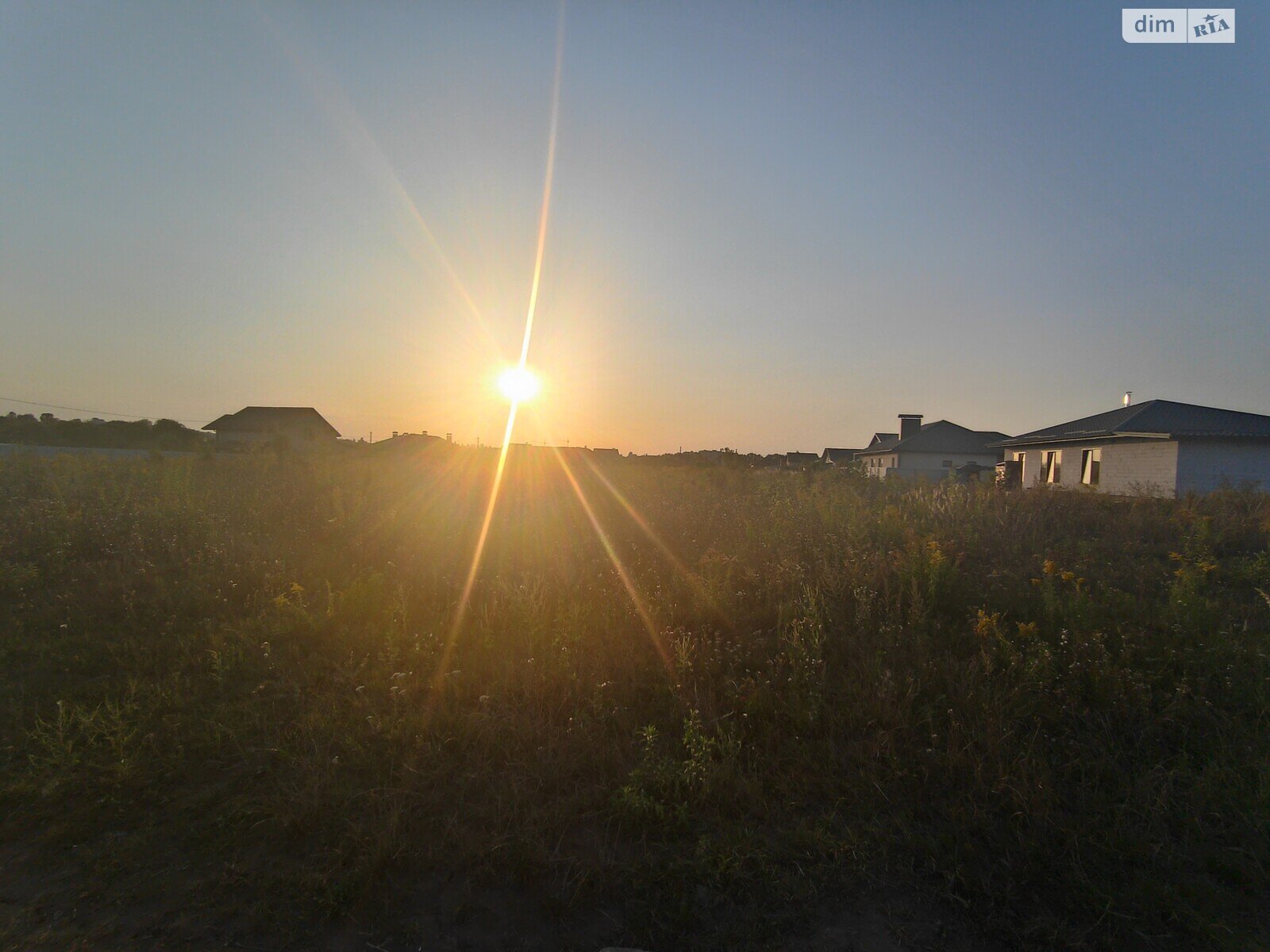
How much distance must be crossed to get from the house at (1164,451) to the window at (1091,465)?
3 cm

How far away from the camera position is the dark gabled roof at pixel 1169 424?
17.5 metres

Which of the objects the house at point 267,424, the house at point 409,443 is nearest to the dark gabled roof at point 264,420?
the house at point 267,424

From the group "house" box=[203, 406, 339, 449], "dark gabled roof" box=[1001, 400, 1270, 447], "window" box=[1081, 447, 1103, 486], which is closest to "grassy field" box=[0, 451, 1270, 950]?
"dark gabled roof" box=[1001, 400, 1270, 447]

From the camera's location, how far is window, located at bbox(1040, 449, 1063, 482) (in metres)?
23.6

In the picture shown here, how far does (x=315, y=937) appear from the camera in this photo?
2229mm

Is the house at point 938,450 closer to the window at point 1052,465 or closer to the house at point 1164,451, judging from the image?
the window at point 1052,465

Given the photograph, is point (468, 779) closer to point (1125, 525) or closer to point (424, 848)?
point (424, 848)

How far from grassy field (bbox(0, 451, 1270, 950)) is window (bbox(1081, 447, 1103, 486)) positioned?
18.2 metres

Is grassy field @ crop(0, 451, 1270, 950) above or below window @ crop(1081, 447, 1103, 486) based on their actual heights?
below

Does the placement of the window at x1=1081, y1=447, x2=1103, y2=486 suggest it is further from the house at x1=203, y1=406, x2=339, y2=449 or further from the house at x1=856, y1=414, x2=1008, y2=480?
the house at x1=203, y1=406, x2=339, y2=449

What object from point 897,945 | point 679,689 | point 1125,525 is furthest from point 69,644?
point 1125,525

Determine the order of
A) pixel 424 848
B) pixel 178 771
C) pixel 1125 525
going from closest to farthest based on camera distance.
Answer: pixel 424 848, pixel 178 771, pixel 1125 525

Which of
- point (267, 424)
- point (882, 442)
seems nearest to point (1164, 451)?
point (882, 442)

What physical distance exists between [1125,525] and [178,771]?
919 centimetres
